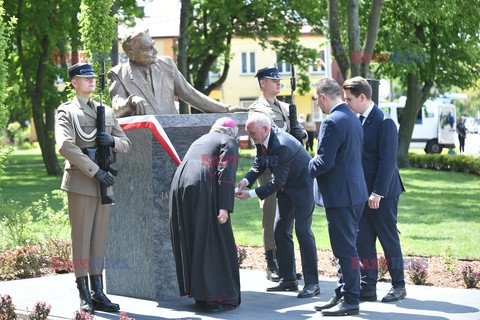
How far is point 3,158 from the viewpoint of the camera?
506 inches

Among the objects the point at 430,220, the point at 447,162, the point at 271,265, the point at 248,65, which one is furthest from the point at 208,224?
the point at 248,65

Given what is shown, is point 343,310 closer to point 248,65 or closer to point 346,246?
point 346,246

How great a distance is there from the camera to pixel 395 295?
889 cm

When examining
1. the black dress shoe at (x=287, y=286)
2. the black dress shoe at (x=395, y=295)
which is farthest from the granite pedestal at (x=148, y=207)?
the black dress shoe at (x=395, y=295)

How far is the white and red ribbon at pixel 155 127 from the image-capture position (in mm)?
8812

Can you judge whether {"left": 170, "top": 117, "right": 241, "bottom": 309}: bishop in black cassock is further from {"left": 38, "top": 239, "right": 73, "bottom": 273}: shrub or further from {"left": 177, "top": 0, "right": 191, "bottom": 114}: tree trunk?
{"left": 177, "top": 0, "right": 191, "bottom": 114}: tree trunk

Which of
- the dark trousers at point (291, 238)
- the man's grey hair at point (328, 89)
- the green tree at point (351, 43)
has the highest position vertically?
the green tree at point (351, 43)

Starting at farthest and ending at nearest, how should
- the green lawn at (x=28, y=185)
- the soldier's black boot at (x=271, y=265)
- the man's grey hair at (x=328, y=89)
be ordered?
the green lawn at (x=28, y=185), the soldier's black boot at (x=271, y=265), the man's grey hair at (x=328, y=89)

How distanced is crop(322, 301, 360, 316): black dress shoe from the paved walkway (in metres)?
0.07

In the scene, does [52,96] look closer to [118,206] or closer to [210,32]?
[210,32]

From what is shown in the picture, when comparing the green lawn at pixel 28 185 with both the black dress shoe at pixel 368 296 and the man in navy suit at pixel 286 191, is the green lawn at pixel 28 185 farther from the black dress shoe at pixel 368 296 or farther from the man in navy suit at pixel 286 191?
the black dress shoe at pixel 368 296

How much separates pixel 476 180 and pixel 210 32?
12295mm

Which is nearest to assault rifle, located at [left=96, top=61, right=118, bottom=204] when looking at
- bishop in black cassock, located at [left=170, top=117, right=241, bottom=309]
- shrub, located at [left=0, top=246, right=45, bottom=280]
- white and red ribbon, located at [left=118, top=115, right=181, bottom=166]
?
white and red ribbon, located at [left=118, top=115, right=181, bottom=166]

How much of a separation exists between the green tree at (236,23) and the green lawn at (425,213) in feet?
18.6
